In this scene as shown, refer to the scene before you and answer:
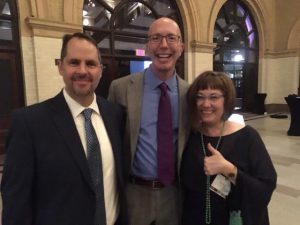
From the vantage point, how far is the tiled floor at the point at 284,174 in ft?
10.6

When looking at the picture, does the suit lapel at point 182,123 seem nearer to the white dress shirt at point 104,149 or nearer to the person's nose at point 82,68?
the white dress shirt at point 104,149

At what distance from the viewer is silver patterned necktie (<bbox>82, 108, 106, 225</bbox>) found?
1.34 m

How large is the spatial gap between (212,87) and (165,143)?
440mm

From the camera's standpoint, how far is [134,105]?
5.64 ft

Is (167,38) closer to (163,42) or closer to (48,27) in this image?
(163,42)

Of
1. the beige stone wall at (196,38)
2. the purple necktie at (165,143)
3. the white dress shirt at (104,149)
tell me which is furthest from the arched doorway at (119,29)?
the white dress shirt at (104,149)

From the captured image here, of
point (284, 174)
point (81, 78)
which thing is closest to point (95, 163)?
point (81, 78)

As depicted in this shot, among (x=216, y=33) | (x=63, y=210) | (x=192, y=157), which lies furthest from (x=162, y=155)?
(x=216, y=33)

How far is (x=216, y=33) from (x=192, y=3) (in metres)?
2.27

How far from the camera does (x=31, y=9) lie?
18.6 feet

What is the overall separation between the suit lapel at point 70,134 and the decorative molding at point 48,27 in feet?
16.6

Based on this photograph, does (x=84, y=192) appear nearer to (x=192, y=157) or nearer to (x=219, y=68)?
(x=192, y=157)

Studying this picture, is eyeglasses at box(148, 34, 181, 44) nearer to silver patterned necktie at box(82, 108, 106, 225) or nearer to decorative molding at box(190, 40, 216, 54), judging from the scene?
silver patterned necktie at box(82, 108, 106, 225)

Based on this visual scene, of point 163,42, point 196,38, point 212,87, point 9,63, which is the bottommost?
point 212,87
